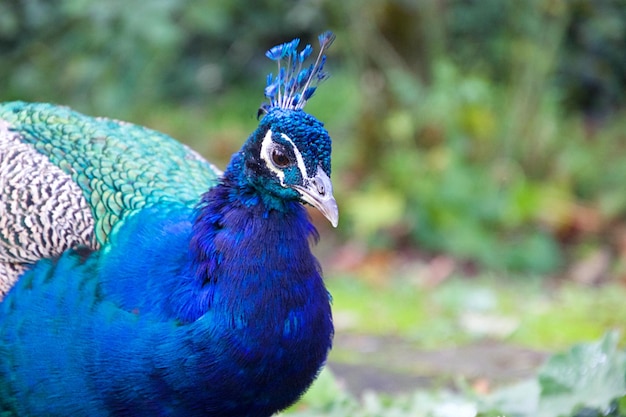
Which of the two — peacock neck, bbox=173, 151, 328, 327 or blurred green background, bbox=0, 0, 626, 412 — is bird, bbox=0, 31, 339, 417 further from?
blurred green background, bbox=0, 0, 626, 412

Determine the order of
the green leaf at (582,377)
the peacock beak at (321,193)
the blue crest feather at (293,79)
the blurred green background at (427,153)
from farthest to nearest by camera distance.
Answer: the blurred green background at (427,153), the green leaf at (582,377), the blue crest feather at (293,79), the peacock beak at (321,193)

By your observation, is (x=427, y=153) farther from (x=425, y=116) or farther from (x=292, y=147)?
(x=292, y=147)

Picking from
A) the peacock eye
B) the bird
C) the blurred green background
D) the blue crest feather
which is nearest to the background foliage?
the blurred green background

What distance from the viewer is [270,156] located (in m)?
2.13

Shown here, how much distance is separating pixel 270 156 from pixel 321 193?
5.7 inches

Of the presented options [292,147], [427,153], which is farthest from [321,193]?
[427,153]

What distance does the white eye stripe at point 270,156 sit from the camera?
6.85 ft

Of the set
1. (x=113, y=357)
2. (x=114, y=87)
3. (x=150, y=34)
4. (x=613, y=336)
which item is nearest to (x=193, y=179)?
(x=113, y=357)

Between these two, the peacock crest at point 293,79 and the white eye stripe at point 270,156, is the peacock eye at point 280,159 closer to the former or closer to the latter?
the white eye stripe at point 270,156

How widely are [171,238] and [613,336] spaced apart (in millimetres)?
1124

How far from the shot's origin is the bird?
2111 millimetres

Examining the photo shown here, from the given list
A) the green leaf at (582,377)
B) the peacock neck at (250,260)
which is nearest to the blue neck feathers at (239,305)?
the peacock neck at (250,260)

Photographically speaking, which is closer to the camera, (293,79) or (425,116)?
(293,79)

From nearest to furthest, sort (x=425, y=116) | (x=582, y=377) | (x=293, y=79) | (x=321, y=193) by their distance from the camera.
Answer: (x=321, y=193) → (x=293, y=79) → (x=582, y=377) → (x=425, y=116)
